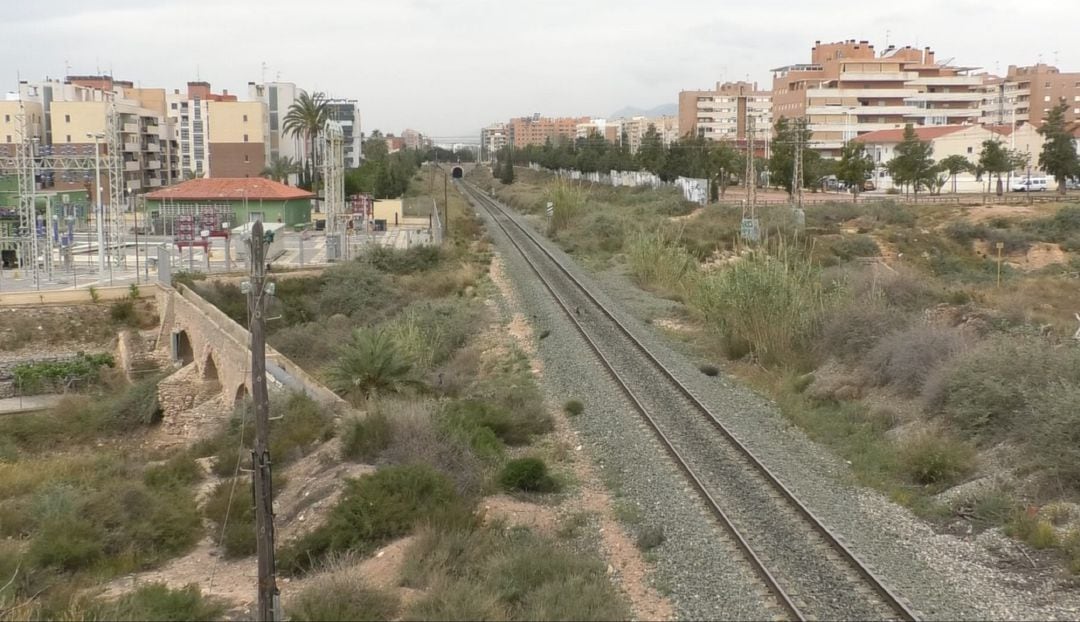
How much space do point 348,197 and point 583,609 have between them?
61.4 metres

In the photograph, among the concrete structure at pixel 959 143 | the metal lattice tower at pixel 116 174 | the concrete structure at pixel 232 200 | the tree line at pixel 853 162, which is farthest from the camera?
the concrete structure at pixel 959 143

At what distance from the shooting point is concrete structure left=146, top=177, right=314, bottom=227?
49.1m

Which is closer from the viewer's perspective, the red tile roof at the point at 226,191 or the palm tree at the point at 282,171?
the red tile roof at the point at 226,191

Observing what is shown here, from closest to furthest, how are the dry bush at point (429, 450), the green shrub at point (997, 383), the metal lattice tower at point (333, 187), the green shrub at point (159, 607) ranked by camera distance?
the green shrub at point (159, 607)
the dry bush at point (429, 450)
the green shrub at point (997, 383)
the metal lattice tower at point (333, 187)

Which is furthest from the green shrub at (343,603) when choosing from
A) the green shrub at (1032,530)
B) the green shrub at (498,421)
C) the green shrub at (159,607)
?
the green shrub at (1032,530)

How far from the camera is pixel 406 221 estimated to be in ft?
205

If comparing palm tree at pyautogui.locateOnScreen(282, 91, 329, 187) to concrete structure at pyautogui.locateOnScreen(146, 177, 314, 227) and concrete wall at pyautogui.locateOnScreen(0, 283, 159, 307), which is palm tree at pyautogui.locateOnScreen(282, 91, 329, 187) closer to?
concrete structure at pyautogui.locateOnScreen(146, 177, 314, 227)

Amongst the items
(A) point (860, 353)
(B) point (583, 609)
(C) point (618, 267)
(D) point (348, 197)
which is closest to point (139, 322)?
(C) point (618, 267)

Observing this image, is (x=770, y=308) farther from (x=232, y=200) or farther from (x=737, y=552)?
(x=232, y=200)

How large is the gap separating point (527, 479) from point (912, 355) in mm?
7524

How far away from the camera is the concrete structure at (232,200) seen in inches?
1932

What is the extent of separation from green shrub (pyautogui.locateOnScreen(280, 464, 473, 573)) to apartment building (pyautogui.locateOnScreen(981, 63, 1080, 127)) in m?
106

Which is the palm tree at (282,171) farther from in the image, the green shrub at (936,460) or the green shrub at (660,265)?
the green shrub at (936,460)

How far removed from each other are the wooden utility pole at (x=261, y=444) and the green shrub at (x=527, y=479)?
445 cm
